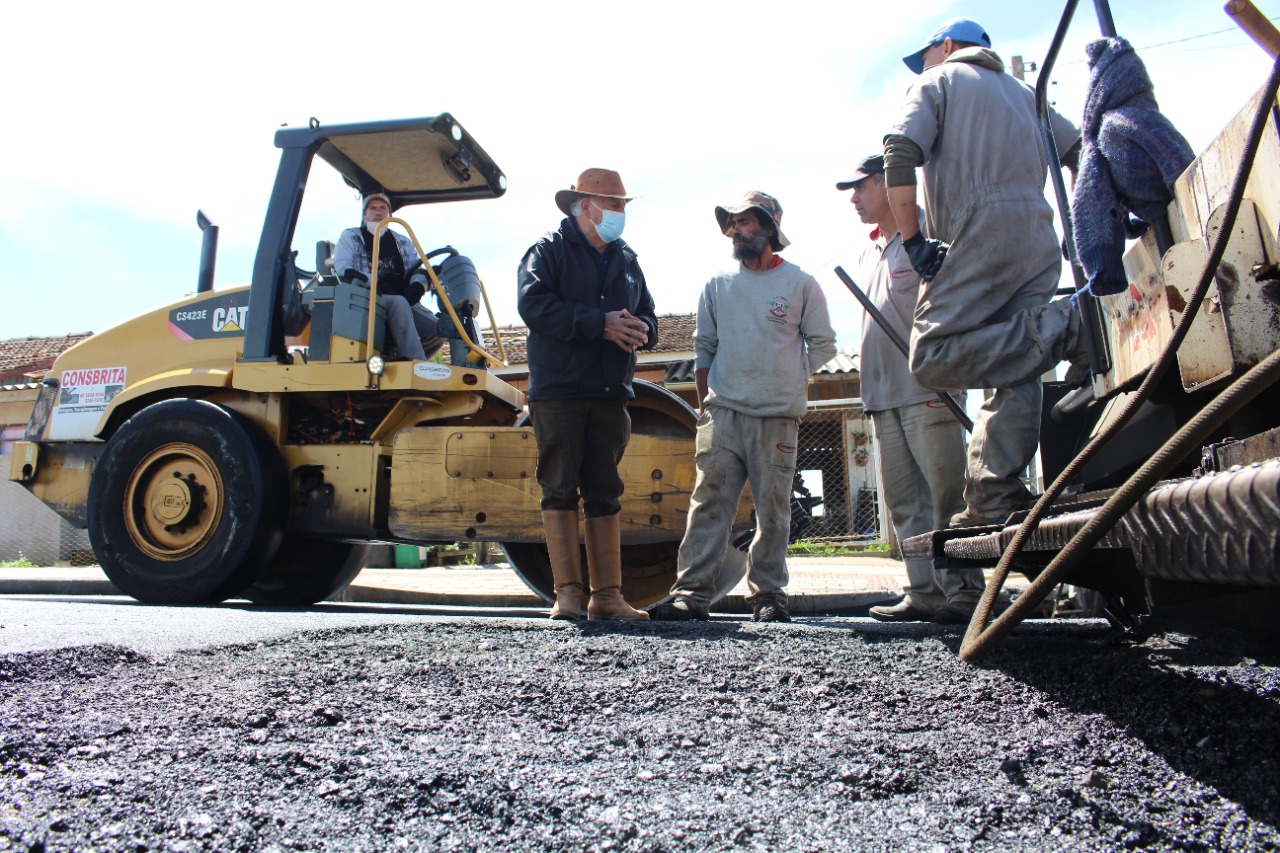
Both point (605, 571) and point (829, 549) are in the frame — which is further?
point (829, 549)

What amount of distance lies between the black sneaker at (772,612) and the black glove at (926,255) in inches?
→ 62.6

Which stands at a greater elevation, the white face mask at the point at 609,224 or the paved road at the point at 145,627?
the white face mask at the point at 609,224

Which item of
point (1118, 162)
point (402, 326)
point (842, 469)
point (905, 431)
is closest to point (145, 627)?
point (402, 326)

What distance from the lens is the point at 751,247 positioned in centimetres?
424

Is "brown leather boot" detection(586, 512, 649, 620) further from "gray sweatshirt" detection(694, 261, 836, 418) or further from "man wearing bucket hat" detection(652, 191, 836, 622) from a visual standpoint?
"gray sweatshirt" detection(694, 261, 836, 418)

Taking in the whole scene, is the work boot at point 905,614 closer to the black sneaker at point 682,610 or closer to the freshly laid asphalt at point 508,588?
the black sneaker at point 682,610

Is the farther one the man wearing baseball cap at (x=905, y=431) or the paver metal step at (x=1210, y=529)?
the man wearing baseball cap at (x=905, y=431)

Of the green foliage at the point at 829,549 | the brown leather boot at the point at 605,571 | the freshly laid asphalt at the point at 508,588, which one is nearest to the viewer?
the brown leather boot at the point at 605,571

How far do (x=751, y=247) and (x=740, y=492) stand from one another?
114 cm

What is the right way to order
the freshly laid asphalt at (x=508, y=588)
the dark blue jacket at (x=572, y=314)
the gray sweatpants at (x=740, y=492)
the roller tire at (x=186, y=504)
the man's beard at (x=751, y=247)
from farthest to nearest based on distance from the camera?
1. the freshly laid asphalt at (x=508, y=588)
2. the roller tire at (x=186, y=504)
3. the man's beard at (x=751, y=247)
4. the gray sweatpants at (x=740, y=492)
5. the dark blue jacket at (x=572, y=314)

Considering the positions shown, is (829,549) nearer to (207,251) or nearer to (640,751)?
(207,251)

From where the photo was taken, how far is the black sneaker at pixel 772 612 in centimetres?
382

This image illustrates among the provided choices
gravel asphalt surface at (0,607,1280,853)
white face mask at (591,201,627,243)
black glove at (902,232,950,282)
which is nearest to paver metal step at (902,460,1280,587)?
gravel asphalt surface at (0,607,1280,853)

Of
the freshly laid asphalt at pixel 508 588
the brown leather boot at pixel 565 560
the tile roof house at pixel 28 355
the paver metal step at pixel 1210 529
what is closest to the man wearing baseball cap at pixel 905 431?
the brown leather boot at pixel 565 560
